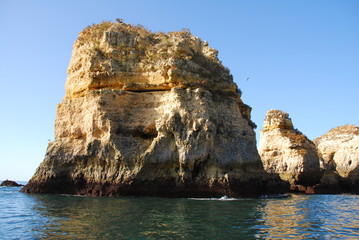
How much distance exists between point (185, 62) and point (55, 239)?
19637mm

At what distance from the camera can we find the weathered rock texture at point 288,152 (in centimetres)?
3869

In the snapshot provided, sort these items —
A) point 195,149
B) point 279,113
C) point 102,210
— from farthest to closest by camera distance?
point 279,113 → point 195,149 → point 102,210

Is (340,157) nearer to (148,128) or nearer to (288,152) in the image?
(288,152)

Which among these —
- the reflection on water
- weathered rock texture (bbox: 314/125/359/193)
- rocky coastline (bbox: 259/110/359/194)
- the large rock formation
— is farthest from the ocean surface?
weathered rock texture (bbox: 314/125/359/193)

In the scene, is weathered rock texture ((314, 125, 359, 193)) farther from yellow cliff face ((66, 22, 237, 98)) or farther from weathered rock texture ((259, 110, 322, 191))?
yellow cliff face ((66, 22, 237, 98))

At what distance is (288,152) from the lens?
133 ft

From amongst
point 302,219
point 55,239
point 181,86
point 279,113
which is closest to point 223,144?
point 181,86

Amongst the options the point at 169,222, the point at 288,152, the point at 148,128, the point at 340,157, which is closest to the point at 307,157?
the point at 288,152

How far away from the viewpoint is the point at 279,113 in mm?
44250

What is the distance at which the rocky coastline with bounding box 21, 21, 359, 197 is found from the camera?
24469mm

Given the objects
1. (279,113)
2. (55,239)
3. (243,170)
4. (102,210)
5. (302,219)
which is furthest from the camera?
(279,113)

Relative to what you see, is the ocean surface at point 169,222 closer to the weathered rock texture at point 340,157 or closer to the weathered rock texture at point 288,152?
the weathered rock texture at point 288,152

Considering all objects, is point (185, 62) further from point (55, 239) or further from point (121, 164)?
point (55, 239)

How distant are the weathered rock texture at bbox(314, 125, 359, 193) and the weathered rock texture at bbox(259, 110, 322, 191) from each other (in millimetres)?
1914
